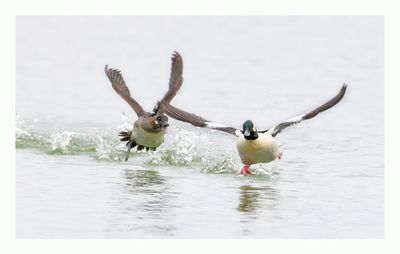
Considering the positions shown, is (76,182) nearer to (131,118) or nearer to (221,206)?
(221,206)

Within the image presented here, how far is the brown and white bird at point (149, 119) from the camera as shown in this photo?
23969 millimetres

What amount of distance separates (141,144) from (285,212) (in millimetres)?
4859

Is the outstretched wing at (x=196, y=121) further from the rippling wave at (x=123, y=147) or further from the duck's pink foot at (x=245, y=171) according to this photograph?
the rippling wave at (x=123, y=147)

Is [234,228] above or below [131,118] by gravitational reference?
below

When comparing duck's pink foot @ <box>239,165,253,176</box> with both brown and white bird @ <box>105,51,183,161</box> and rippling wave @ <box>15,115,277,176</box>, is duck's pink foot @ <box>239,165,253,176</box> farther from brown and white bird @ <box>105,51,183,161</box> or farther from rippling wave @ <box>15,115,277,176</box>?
brown and white bird @ <box>105,51,183,161</box>

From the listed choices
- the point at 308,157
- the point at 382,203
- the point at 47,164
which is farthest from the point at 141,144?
the point at 382,203

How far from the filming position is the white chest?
22828 millimetres

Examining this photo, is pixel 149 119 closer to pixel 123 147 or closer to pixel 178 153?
pixel 178 153

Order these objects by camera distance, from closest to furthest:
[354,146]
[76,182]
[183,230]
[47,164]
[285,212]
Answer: [183,230]
[285,212]
[76,182]
[47,164]
[354,146]

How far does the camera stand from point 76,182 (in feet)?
74.6

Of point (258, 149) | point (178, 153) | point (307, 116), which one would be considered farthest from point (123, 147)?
point (307, 116)

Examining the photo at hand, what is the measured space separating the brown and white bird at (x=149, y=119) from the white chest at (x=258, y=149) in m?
1.76

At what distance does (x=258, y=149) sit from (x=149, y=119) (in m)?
2.55

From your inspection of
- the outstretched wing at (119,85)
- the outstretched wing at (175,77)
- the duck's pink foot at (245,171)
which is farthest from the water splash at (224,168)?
the outstretched wing at (119,85)
